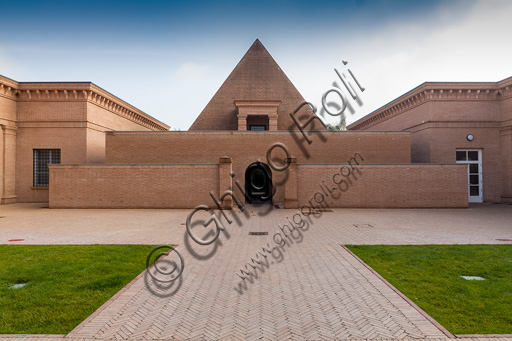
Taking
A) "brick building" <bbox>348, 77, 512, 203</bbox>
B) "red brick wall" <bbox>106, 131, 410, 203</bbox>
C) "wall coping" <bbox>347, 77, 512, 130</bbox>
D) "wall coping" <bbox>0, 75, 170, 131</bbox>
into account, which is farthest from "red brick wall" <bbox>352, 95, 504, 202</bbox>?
"wall coping" <bbox>0, 75, 170, 131</bbox>

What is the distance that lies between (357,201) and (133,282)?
15677 mm

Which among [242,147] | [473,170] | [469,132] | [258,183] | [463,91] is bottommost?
[258,183]

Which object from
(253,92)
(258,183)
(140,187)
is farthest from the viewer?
(253,92)

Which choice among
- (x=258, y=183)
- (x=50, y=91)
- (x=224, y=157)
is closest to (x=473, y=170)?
(x=258, y=183)

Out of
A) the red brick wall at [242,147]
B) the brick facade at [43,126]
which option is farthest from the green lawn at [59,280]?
the brick facade at [43,126]

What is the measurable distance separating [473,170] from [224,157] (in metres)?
19.0

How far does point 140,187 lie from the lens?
1867cm

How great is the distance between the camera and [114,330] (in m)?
4.12

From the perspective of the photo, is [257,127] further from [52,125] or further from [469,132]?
[469,132]

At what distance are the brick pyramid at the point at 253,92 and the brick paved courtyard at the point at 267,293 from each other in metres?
16.7

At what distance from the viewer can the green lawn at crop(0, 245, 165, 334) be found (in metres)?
4.33

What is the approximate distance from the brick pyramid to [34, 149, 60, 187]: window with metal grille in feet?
35.7

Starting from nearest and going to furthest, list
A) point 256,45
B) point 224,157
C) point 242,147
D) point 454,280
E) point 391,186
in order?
point 454,280 → point 224,157 → point 391,186 → point 242,147 → point 256,45

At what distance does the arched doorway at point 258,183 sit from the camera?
2103 cm
